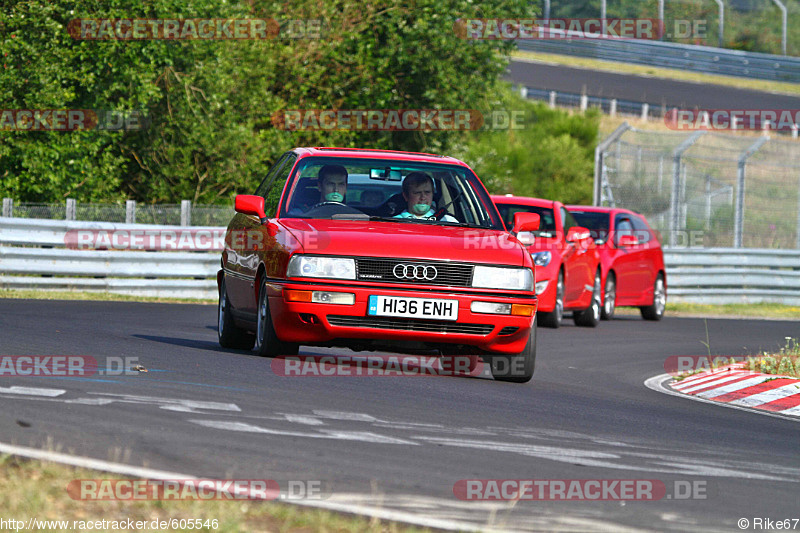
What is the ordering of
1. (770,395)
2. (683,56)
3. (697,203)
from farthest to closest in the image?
(683,56)
(697,203)
(770,395)

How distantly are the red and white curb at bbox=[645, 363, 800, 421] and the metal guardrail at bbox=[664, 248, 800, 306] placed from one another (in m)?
13.3

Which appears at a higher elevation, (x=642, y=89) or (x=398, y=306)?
(x=642, y=89)

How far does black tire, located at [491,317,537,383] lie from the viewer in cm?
988

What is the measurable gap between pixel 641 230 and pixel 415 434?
49.7 feet

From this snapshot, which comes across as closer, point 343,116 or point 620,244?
point 620,244

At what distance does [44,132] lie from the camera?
78.2ft

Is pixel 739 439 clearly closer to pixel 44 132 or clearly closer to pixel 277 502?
pixel 277 502

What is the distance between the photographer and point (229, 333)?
36.8 ft

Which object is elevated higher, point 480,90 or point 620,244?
point 480,90

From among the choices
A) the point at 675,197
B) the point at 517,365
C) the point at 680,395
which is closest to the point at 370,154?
the point at 517,365

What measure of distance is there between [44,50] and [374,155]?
14.7 meters

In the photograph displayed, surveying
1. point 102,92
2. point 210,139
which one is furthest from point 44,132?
point 210,139

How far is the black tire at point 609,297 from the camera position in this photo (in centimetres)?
2034

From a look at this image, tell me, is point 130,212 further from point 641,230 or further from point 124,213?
point 641,230
